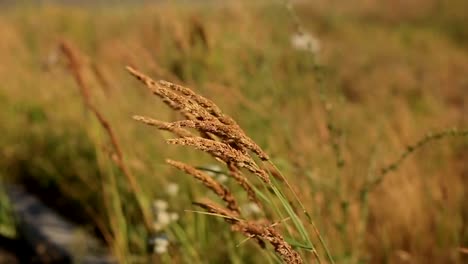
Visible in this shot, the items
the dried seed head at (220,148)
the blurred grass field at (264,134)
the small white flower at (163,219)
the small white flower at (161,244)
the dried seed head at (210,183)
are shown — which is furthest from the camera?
the blurred grass field at (264,134)

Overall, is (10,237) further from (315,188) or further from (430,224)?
(430,224)

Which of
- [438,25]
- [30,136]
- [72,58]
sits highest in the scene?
[438,25]

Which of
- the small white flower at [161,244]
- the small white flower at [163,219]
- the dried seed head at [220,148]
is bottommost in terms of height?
the dried seed head at [220,148]

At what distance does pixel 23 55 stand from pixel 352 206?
4330 mm

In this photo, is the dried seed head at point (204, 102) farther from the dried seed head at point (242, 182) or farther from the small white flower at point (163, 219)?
the small white flower at point (163, 219)

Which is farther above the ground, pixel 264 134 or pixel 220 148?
pixel 264 134

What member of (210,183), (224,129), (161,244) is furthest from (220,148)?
(161,244)

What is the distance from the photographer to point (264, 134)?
2.81 meters

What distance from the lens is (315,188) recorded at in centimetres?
227

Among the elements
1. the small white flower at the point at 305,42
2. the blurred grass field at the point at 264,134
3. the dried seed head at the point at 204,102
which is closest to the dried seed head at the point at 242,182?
the dried seed head at the point at 204,102

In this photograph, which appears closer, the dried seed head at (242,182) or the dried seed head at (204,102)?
the dried seed head at (204,102)

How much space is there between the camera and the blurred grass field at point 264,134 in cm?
237

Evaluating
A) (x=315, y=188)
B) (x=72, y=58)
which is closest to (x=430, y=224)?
(x=315, y=188)

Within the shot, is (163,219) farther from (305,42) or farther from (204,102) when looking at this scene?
(204,102)
